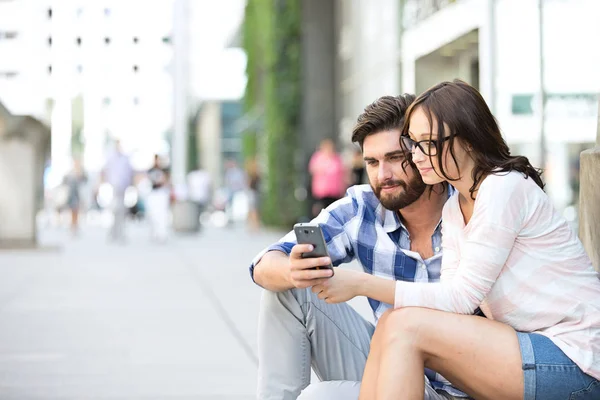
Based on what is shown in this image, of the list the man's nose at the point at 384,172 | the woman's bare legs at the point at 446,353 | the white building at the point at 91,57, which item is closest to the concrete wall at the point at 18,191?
the white building at the point at 91,57

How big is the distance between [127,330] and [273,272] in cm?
402

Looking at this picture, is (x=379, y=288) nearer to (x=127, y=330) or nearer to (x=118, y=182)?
(x=127, y=330)

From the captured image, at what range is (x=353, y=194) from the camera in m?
3.86

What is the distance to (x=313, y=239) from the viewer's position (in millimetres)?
→ 3312

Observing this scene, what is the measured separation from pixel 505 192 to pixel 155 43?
85.3 feet

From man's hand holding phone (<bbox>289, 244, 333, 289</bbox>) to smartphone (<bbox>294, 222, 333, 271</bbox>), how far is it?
0.04 ft

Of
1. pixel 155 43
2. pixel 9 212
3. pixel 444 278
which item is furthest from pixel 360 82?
pixel 444 278

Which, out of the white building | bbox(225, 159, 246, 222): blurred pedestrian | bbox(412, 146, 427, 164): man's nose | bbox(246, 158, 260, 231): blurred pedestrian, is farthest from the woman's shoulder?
bbox(225, 159, 246, 222): blurred pedestrian

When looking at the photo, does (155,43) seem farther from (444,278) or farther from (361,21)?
(444,278)

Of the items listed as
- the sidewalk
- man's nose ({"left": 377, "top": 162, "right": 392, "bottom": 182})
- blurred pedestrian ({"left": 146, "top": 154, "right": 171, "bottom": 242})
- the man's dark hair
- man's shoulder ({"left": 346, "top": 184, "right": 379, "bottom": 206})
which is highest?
the man's dark hair

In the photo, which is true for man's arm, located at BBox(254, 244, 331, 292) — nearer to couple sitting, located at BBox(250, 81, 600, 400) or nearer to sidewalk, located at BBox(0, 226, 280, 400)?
couple sitting, located at BBox(250, 81, 600, 400)

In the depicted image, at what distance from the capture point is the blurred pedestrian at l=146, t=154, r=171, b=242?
19812mm

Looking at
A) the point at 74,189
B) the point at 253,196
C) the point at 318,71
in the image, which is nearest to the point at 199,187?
the point at 74,189

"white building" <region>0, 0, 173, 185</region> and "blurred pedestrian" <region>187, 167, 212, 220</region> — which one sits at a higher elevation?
"white building" <region>0, 0, 173, 185</region>
